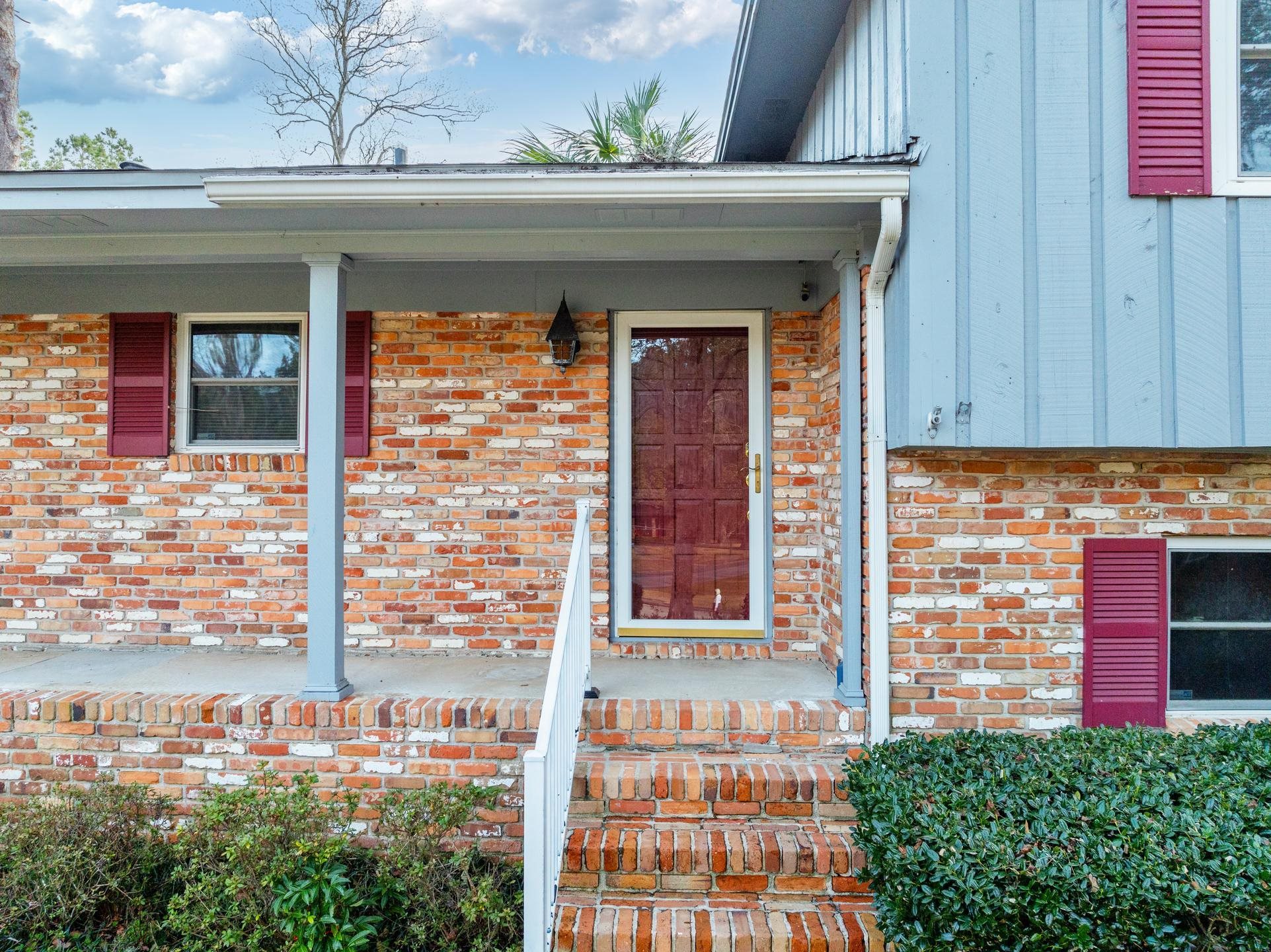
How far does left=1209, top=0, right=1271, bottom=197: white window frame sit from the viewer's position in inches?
107

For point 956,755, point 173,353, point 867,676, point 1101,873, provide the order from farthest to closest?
point 173,353 < point 867,676 < point 956,755 < point 1101,873

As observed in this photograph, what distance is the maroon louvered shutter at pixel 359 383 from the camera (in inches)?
159

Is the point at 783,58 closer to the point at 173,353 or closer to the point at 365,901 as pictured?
the point at 173,353

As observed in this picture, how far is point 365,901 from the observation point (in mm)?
2594

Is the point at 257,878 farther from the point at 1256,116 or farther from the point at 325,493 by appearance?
the point at 1256,116

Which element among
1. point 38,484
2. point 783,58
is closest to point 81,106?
point 38,484

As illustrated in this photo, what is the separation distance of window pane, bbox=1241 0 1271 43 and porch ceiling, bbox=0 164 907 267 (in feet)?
5.13

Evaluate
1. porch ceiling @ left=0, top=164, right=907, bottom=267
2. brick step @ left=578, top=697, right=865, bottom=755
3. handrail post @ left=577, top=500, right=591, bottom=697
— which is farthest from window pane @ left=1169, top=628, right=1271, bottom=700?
handrail post @ left=577, top=500, right=591, bottom=697

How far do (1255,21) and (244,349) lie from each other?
5163 mm

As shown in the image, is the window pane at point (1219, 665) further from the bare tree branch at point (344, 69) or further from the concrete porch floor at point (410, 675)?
the bare tree branch at point (344, 69)

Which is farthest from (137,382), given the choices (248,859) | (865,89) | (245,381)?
(865,89)

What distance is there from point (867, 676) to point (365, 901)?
2164mm

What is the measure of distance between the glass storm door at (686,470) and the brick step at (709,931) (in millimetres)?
1682

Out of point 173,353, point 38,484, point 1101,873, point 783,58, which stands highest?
point 783,58
